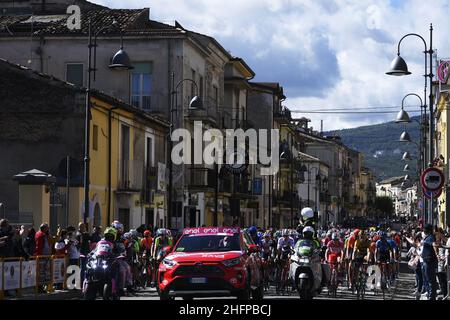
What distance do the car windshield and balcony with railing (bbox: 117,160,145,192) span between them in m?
19.6

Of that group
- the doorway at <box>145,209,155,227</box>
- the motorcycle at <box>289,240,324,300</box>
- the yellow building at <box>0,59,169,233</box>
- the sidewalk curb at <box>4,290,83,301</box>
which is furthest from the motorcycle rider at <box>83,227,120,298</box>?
the doorway at <box>145,209,155,227</box>

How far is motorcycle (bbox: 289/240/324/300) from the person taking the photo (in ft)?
69.9

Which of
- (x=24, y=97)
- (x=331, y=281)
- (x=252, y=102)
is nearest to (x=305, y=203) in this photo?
(x=252, y=102)

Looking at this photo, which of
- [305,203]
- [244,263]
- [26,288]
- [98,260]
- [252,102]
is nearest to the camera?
[98,260]

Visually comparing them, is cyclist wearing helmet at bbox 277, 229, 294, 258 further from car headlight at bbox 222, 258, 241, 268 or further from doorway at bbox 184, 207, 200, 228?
doorway at bbox 184, 207, 200, 228

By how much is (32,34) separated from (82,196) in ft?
58.5

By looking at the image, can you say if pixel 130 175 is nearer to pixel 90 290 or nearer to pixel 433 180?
pixel 433 180

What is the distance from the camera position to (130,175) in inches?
1706

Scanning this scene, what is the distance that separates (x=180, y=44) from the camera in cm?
5216

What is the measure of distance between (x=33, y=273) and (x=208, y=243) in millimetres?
4121

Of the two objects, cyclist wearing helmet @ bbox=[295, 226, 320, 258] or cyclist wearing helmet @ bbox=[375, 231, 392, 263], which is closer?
cyclist wearing helmet @ bbox=[295, 226, 320, 258]

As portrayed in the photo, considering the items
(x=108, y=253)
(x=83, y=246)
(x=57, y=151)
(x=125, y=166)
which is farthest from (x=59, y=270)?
(x=125, y=166)

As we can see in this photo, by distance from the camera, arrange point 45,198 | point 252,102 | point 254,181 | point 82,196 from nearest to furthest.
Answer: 1. point 45,198
2. point 82,196
3. point 254,181
4. point 252,102
